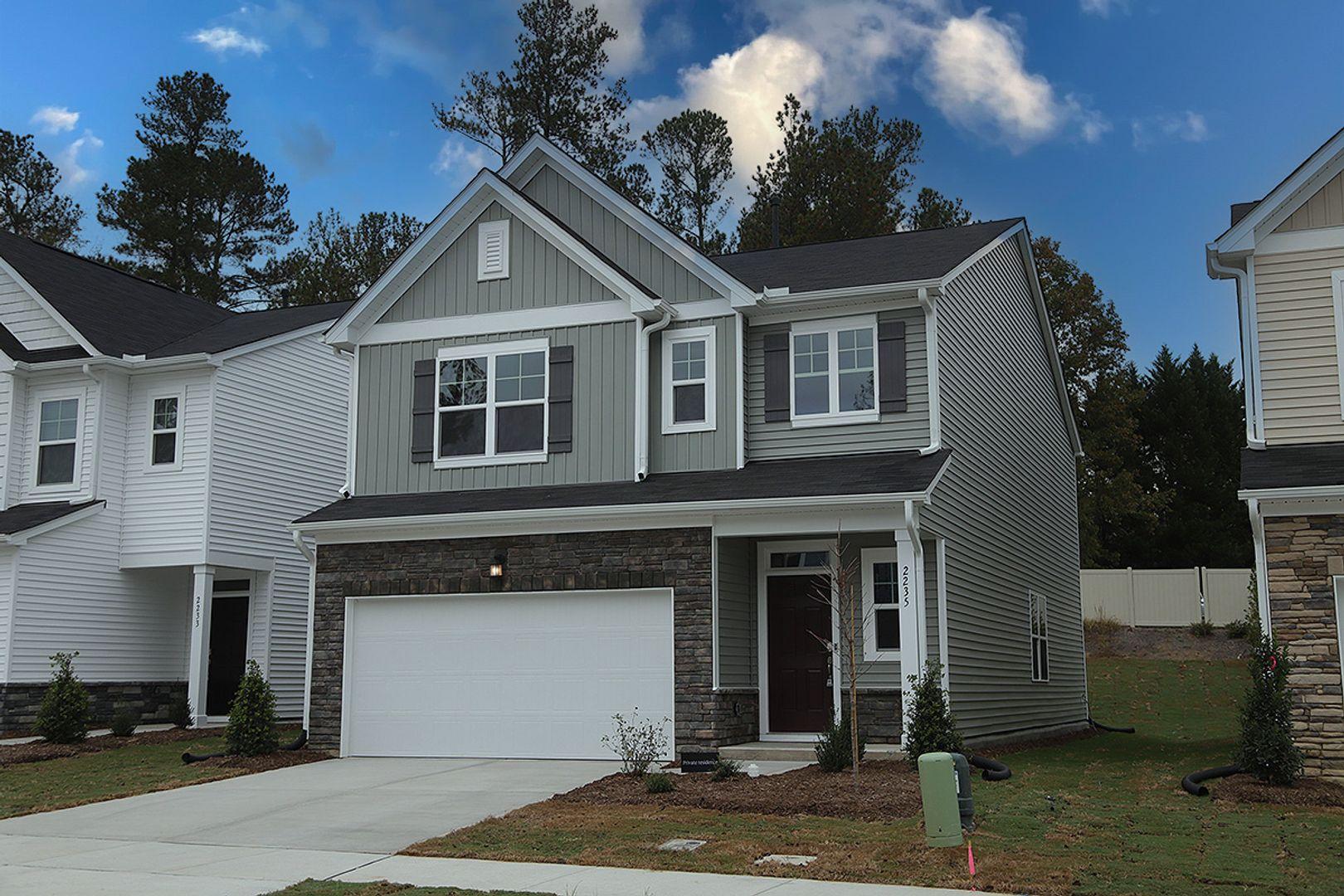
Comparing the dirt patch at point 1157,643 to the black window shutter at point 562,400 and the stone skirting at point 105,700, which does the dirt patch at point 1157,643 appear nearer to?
the black window shutter at point 562,400

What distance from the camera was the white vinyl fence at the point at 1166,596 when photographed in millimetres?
32844

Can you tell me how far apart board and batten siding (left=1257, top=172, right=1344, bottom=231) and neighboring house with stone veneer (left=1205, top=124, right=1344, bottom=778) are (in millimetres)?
12

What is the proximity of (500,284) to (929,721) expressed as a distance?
866cm

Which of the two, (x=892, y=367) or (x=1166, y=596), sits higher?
(x=892, y=367)

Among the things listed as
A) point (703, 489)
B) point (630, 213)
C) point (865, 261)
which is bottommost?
point (703, 489)

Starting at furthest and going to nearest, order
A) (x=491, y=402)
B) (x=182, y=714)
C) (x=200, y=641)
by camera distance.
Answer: (x=200, y=641) < (x=182, y=714) < (x=491, y=402)

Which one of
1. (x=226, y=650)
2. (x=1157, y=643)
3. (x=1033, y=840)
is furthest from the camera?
(x=1157, y=643)

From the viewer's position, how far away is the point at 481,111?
3962 centimetres

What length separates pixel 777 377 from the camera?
1780cm

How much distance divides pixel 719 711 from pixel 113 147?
36.9 metres

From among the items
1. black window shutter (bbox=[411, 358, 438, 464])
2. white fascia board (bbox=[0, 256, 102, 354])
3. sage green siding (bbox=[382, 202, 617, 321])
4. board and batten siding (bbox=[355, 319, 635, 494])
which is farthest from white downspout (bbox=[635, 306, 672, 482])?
white fascia board (bbox=[0, 256, 102, 354])

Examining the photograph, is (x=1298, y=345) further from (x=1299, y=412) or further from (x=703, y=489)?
(x=703, y=489)

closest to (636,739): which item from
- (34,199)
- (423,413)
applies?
(423,413)

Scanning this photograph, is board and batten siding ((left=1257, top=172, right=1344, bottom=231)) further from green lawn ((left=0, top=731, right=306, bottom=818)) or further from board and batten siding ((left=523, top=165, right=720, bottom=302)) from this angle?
green lawn ((left=0, top=731, right=306, bottom=818))
